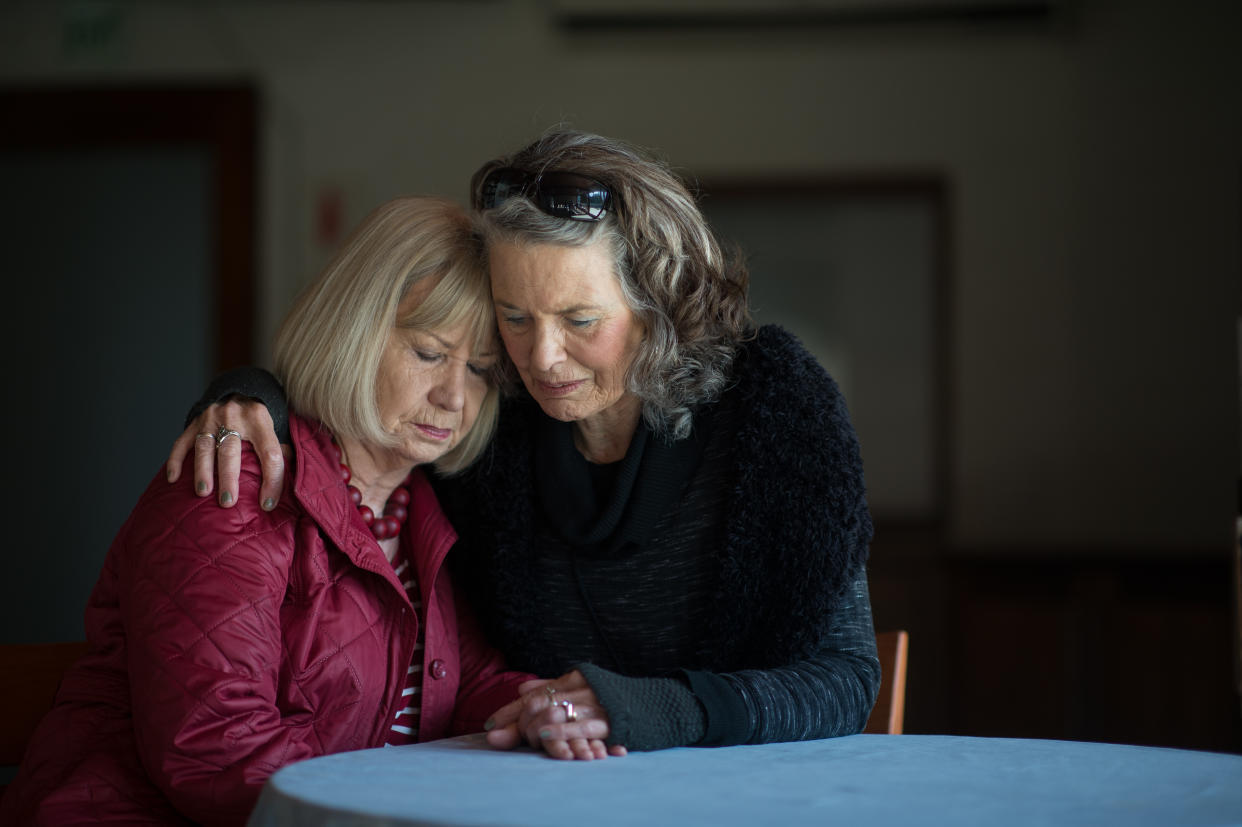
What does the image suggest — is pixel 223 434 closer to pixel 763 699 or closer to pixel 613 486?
pixel 613 486

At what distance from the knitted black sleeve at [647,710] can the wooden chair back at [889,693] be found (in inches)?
17.6

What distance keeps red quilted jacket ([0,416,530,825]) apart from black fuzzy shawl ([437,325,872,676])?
0.34ft

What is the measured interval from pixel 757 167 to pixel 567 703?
3659 millimetres

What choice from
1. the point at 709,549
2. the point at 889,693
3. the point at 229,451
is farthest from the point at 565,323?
the point at 889,693

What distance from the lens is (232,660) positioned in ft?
4.64

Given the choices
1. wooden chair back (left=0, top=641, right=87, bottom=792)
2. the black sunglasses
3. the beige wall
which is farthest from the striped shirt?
the beige wall

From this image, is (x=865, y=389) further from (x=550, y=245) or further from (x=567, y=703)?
(x=567, y=703)

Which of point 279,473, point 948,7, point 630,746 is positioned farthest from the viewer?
point 948,7

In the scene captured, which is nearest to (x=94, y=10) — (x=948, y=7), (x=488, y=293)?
(x=948, y=7)

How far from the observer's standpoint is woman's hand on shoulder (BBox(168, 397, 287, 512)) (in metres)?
1.54

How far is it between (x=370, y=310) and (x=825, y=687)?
32.1 inches

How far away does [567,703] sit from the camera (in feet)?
4.39

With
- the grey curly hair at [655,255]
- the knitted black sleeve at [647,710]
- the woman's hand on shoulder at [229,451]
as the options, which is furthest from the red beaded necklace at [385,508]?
the knitted black sleeve at [647,710]

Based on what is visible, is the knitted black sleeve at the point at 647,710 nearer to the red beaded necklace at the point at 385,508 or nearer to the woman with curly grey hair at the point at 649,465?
the woman with curly grey hair at the point at 649,465
